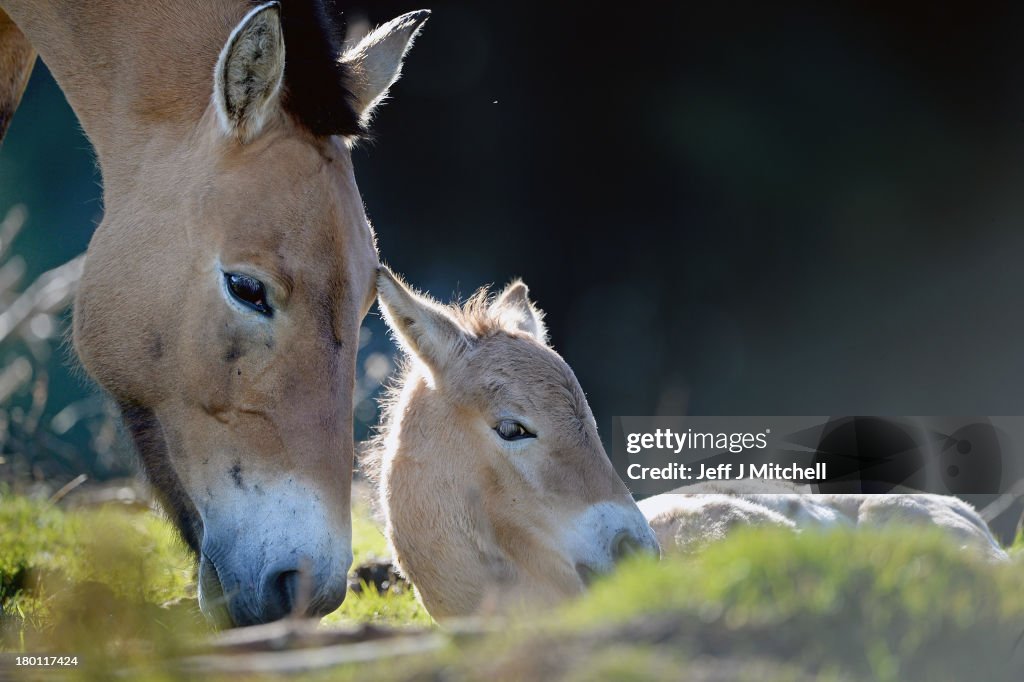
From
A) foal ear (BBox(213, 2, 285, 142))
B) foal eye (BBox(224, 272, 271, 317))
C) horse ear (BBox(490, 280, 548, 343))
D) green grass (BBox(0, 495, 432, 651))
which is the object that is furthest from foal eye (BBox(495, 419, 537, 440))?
foal ear (BBox(213, 2, 285, 142))

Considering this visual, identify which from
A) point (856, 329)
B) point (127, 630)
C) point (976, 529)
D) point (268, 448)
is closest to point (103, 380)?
point (268, 448)

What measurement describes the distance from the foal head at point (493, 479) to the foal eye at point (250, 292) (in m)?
0.66

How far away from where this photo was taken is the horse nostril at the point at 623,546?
3527 mm

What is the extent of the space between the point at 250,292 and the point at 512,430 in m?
1.13

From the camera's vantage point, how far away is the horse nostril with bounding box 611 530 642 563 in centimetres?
353

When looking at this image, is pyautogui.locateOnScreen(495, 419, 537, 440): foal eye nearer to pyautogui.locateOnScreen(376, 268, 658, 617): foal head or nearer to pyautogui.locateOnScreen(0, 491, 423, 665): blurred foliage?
pyautogui.locateOnScreen(376, 268, 658, 617): foal head

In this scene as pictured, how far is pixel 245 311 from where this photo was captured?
126 inches

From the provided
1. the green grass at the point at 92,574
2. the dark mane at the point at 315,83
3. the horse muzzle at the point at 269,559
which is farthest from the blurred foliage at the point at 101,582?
the dark mane at the point at 315,83

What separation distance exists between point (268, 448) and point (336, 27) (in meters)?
1.69

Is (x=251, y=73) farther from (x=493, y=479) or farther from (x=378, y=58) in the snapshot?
(x=493, y=479)

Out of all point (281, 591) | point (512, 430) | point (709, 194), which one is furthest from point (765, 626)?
point (709, 194)

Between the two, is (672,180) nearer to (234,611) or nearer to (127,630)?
(234,611)

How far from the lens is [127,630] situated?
2.37 metres

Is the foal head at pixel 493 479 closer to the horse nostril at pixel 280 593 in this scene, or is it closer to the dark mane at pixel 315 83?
the dark mane at pixel 315 83
